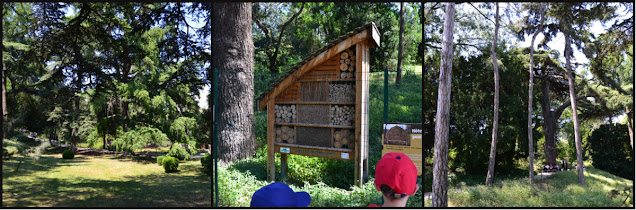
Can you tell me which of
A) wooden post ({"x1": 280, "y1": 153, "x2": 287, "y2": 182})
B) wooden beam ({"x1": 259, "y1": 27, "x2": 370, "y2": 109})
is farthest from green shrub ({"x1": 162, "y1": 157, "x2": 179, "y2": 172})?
wooden beam ({"x1": 259, "y1": 27, "x2": 370, "y2": 109})

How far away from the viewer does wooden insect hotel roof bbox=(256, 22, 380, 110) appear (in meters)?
4.21

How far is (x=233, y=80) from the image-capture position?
6.11m

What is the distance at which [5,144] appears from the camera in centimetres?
557

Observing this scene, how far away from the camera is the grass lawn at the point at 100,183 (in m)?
6.26

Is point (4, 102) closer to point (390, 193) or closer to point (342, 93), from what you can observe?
point (342, 93)

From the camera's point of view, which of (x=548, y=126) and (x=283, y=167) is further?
(x=548, y=126)

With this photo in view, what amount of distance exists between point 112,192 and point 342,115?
5.59m

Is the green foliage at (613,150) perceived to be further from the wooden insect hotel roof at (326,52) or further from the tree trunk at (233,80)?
the tree trunk at (233,80)

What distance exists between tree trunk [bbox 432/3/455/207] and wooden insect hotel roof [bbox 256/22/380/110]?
2307mm

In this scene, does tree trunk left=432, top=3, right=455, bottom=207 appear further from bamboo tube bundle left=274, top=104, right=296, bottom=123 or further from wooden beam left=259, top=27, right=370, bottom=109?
bamboo tube bundle left=274, top=104, right=296, bottom=123

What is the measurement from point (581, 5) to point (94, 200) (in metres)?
12.5

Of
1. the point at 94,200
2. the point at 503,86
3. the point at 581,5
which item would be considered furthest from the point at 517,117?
the point at 94,200

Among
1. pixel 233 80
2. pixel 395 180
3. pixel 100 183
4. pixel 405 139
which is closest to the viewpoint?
pixel 395 180

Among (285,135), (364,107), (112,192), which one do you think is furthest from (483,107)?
(112,192)
